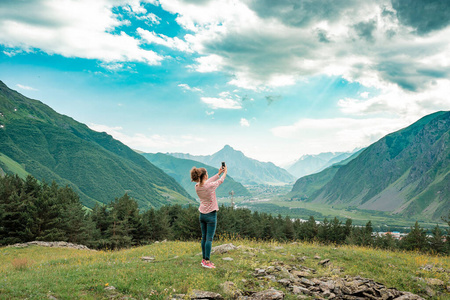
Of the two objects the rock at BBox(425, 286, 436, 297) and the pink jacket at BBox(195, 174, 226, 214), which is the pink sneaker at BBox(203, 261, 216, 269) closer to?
the pink jacket at BBox(195, 174, 226, 214)

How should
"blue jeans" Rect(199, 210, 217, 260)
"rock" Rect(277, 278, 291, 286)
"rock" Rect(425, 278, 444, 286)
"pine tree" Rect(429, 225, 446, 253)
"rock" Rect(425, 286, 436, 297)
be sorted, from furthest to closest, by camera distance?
"pine tree" Rect(429, 225, 446, 253)
"rock" Rect(425, 278, 444, 286)
"blue jeans" Rect(199, 210, 217, 260)
"rock" Rect(425, 286, 436, 297)
"rock" Rect(277, 278, 291, 286)

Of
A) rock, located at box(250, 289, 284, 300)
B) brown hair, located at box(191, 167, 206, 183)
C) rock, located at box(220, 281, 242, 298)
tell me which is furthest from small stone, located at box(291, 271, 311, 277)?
brown hair, located at box(191, 167, 206, 183)

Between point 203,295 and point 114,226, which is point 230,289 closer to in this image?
point 203,295

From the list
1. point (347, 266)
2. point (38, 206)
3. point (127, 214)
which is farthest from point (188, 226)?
point (347, 266)

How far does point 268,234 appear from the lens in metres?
73.6

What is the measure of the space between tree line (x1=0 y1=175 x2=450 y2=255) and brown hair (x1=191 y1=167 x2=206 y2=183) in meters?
19.3

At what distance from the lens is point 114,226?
4875 centimetres

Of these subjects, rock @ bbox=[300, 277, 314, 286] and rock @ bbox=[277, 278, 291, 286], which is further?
rock @ bbox=[300, 277, 314, 286]

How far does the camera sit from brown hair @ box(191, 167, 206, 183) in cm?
1114

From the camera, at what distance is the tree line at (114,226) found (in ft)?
132

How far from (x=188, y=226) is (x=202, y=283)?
1445 inches

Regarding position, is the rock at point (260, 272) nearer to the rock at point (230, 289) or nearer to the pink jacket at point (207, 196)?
the rock at point (230, 289)

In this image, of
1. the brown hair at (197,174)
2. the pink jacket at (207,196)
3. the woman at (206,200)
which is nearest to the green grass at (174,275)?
the woman at (206,200)

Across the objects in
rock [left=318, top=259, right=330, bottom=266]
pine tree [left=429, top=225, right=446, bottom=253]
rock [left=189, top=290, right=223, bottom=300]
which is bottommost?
pine tree [left=429, top=225, right=446, bottom=253]
